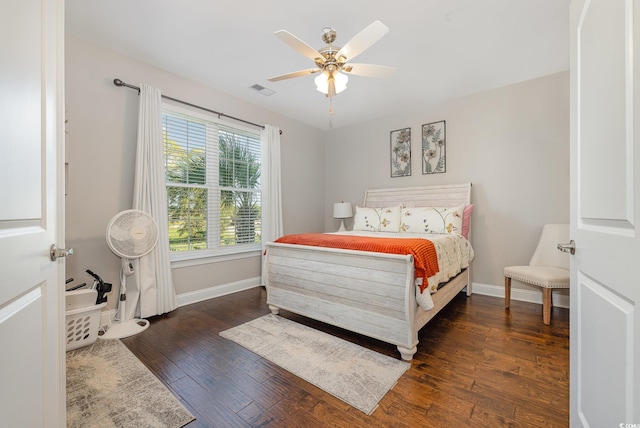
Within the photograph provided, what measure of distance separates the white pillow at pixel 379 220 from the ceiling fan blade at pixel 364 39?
87.7 inches

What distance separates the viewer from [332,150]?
5.12 meters

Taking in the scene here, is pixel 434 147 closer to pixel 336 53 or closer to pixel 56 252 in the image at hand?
pixel 336 53

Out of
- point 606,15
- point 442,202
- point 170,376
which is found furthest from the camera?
point 442,202

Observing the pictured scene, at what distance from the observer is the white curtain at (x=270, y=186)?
397 centimetres

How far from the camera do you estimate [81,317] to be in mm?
2168

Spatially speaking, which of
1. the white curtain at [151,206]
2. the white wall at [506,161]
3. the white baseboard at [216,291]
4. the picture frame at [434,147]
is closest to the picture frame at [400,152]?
the white wall at [506,161]

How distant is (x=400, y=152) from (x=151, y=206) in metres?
3.38

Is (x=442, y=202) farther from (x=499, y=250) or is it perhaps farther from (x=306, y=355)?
(x=306, y=355)

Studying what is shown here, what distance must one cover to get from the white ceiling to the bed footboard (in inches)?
73.8

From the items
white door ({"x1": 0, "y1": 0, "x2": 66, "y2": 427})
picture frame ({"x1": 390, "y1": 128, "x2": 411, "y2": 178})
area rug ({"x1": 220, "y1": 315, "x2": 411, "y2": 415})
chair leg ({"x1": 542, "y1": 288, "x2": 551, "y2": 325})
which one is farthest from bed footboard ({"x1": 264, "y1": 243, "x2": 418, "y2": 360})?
picture frame ({"x1": 390, "y1": 128, "x2": 411, "y2": 178})

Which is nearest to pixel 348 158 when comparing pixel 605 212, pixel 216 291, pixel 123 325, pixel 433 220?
pixel 433 220

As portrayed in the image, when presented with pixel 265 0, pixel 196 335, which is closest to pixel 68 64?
pixel 265 0

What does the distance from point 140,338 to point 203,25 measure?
2692mm

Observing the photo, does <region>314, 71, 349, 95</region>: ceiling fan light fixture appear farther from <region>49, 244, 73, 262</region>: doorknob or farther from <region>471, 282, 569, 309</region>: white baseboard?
<region>471, 282, 569, 309</region>: white baseboard
